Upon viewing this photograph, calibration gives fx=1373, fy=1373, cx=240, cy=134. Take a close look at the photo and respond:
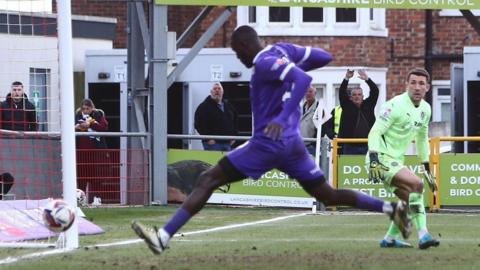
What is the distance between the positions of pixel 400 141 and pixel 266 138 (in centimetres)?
265

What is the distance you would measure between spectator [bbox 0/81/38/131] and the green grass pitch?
1.58 meters

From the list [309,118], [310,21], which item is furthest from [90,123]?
[310,21]

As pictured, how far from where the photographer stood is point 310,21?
31.6 meters

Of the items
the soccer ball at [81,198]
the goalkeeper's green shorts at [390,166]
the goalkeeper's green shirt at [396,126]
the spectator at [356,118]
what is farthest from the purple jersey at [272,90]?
the spectator at [356,118]

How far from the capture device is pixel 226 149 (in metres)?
21.8

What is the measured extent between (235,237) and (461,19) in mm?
18994

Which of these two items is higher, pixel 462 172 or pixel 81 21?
pixel 81 21

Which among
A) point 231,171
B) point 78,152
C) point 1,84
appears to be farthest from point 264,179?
point 231,171

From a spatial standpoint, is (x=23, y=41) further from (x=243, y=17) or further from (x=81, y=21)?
(x=243, y=17)

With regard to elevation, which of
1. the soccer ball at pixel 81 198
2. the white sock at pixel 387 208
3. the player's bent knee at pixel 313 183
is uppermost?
the player's bent knee at pixel 313 183

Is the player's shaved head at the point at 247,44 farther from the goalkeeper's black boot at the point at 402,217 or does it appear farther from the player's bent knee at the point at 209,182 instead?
the goalkeeper's black boot at the point at 402,217

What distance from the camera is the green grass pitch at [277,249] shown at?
35.8 ft

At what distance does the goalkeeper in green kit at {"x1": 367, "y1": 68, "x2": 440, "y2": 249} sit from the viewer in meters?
12.8

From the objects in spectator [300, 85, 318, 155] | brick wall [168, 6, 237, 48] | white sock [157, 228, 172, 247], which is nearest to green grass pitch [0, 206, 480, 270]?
white sock [157, 228, 172, 247]
